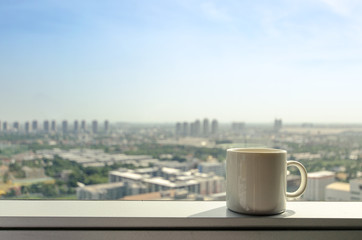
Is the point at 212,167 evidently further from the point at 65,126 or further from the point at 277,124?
the point at 65,126

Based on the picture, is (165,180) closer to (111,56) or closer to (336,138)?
(336,138)

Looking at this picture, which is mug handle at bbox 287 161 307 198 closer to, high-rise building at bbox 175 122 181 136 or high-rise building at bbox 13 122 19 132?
high-rise building at bbox 175 122 181 136

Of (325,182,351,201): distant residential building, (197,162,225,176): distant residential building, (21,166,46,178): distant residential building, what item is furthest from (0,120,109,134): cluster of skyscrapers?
(325,182,351,201): distant residential building

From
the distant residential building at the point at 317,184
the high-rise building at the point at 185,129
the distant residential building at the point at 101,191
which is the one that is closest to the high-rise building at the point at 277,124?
the distant residential building at the point at 317,184

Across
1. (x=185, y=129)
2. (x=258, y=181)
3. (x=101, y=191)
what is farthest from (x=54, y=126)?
(x=258, y=181)

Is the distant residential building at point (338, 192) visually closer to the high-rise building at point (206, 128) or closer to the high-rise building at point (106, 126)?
the high-rise building at point (206, 128)
